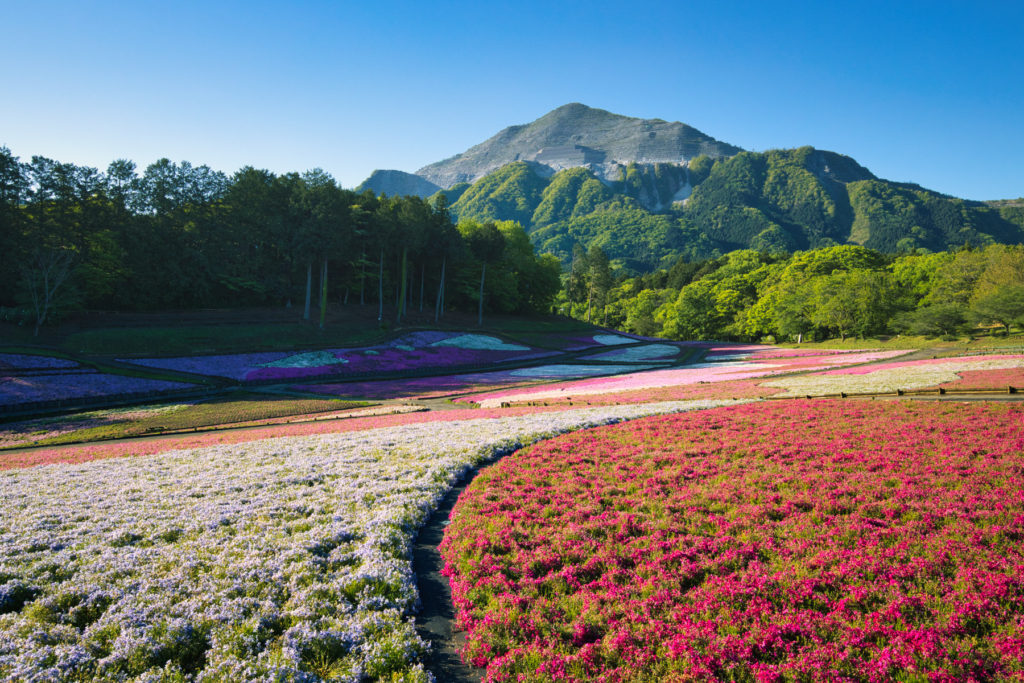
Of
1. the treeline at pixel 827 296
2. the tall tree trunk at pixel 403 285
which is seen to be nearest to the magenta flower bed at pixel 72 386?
the tall tree trunk at pixel 403 285

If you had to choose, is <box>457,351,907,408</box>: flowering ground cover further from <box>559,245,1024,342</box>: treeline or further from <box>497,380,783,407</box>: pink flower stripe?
<box>559,245,1024,342</box>: treeline

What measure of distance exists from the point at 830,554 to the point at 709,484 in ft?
13.4

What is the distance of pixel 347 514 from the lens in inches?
427

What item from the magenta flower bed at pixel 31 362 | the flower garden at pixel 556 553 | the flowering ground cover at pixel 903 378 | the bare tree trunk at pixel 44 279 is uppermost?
the bare tree trunk at pixel 44 279

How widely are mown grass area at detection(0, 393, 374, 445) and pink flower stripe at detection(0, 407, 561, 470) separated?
2403 millimetres

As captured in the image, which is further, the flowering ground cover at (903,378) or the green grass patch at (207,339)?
the green grass patch at (207,339)

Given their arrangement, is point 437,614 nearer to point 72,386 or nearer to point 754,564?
point 754,564

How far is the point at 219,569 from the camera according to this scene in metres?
8.28

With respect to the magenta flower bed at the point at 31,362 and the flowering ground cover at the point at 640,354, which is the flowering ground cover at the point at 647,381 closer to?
the flowering ground cover at the point at 640,354

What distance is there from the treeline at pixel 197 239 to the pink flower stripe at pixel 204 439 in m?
38.0

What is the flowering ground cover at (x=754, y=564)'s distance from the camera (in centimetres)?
543

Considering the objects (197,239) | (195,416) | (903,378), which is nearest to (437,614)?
(195,416)

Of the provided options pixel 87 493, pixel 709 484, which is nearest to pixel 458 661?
pixel 709 484

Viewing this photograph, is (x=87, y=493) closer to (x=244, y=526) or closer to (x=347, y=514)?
(x=244, y=526)
